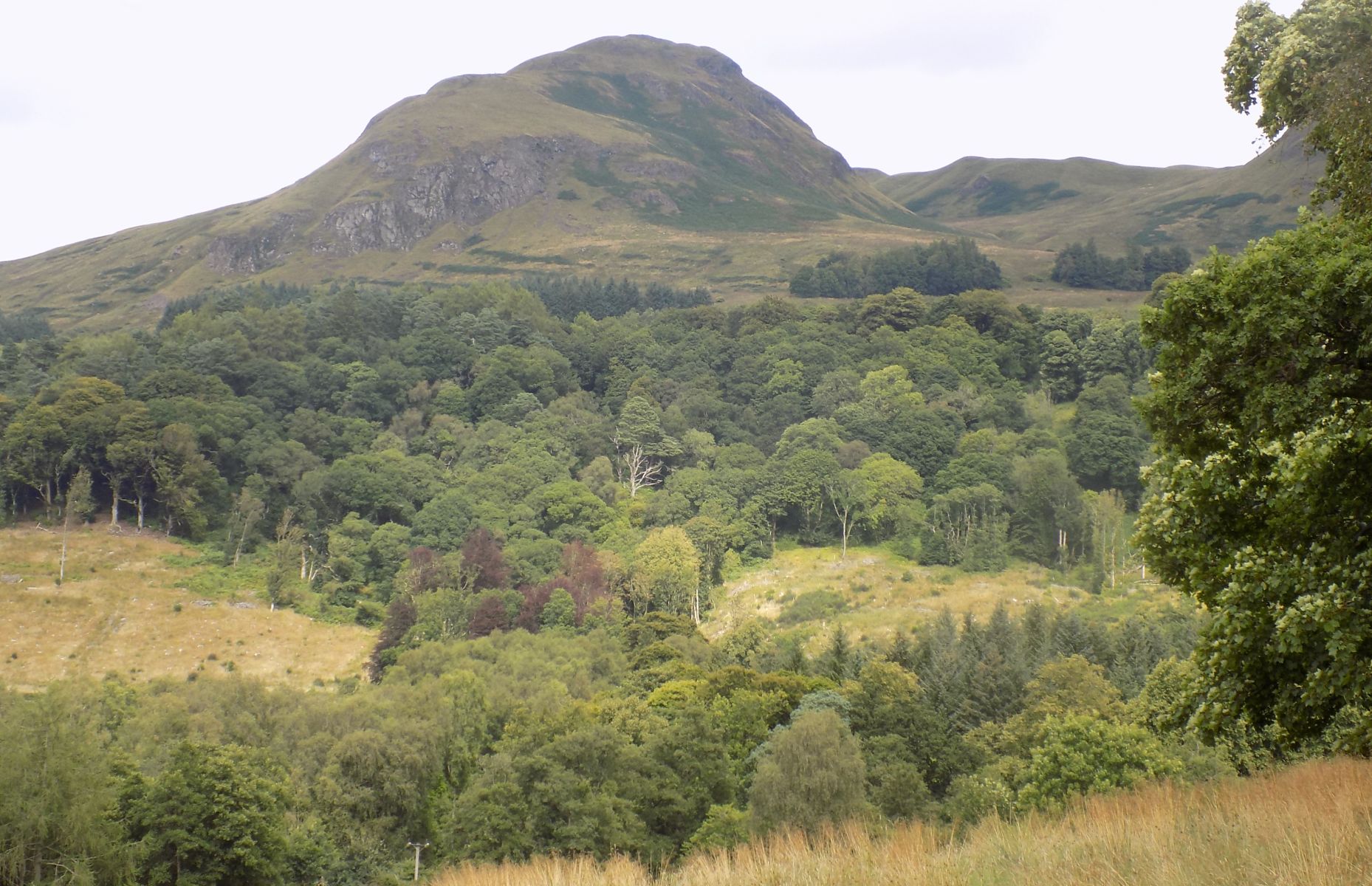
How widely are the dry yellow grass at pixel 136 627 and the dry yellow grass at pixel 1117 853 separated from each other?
49.4 m

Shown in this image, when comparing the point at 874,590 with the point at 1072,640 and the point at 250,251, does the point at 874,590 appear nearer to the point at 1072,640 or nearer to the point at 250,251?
the point at 1072,640

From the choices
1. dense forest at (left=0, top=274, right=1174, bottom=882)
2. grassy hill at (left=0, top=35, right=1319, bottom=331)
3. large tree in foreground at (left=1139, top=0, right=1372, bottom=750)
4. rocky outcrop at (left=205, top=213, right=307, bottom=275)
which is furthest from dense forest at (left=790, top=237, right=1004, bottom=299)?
large tree in foreground at (left=1139, top=0, right=1372, bottom=750)

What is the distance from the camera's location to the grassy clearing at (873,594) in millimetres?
59281

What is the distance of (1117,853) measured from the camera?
8758 millimetres

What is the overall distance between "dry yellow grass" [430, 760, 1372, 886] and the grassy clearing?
152 feet

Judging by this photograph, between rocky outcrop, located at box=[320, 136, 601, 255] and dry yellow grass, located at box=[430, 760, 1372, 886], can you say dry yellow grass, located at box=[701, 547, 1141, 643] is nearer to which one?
dry yellow grass, located at box=[430, 760, 1372, 886]

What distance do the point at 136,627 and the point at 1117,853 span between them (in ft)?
205

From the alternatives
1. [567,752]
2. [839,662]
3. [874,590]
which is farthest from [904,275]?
[567,752]

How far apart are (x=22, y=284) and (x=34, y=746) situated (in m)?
168

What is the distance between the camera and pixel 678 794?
31922 millimetres

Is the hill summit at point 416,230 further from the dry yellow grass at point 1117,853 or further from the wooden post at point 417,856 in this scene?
the dry yellow grass at point 1117,853

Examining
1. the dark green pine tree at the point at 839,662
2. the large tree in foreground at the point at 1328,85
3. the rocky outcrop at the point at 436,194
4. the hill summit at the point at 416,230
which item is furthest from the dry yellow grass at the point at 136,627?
the rocky outcrop at the point at 436,194

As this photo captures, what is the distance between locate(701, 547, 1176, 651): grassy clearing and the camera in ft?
194

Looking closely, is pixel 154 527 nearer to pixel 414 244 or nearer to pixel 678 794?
pixel 678 794
